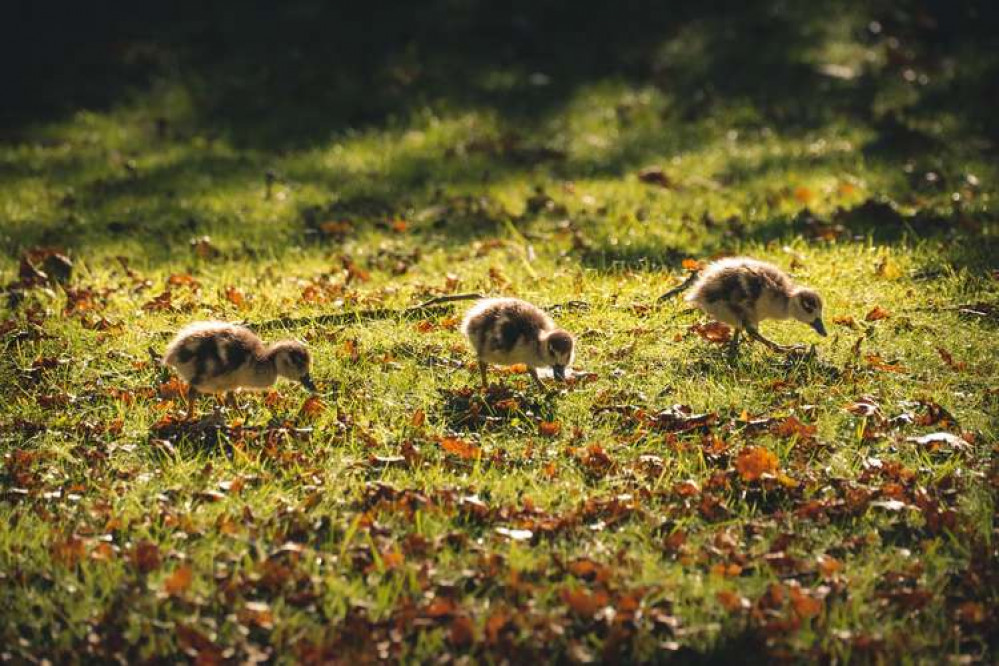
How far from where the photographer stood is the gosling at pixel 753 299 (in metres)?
6.95

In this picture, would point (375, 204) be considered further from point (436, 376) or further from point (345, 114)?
point (436, 376)

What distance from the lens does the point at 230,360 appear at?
6145mm

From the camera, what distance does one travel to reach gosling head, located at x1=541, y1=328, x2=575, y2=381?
635cm

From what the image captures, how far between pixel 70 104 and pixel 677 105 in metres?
8.01

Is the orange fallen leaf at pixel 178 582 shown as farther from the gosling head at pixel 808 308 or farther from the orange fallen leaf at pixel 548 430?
the gosling head at pixel 808 308

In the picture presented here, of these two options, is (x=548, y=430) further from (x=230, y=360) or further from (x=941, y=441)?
(x=941, y=441)

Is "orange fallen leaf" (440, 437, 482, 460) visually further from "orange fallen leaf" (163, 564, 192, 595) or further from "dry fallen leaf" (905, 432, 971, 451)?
"dry fallen leaf" (905, 432, 971, 451)

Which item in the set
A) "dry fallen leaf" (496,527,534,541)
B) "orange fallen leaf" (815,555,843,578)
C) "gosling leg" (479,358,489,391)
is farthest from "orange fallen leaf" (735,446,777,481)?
"gosling leg" (479,358,489,391)

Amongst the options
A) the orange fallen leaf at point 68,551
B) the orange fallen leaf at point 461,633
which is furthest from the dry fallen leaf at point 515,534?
the orange fallen leaf at point 68,551

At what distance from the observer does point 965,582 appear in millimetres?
4820

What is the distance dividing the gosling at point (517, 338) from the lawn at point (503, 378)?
0.81 ft

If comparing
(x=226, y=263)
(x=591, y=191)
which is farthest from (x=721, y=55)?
(x=226, y=263)

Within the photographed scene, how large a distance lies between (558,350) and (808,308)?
1.72 metres

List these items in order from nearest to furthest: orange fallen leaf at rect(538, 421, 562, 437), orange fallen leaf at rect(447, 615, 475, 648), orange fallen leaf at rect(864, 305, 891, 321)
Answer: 1. orange fallen leaf at rect(447, 615, 475, 648)
2. orange fallen leaf at rect(538, 421, 562, 437)
3. orange fallen leaf at rect(864, 305, 891, 321)
